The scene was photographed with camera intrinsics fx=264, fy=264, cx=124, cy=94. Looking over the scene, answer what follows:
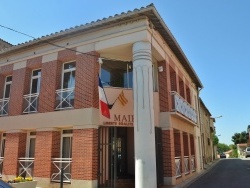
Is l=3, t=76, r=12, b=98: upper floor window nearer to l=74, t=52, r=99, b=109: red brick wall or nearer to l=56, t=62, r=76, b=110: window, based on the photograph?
l=56, t=62, r=76, b=110: window

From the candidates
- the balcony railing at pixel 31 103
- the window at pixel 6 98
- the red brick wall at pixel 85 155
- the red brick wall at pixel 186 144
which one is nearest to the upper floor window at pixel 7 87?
the window at pixel 6 98

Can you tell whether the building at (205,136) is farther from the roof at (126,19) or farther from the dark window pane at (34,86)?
the dark window pane at (34,86)

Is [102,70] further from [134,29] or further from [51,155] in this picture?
[51,155]

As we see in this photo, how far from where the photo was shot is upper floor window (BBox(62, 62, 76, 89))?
1208cm

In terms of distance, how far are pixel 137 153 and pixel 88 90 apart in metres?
3.34

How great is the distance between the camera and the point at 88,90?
36.1 ft

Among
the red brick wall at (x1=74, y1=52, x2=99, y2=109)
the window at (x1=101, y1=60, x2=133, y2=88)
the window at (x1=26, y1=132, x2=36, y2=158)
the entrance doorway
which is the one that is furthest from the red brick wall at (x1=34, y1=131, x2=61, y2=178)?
the window at (x1=101, y1=60, x2=133, y2=88)

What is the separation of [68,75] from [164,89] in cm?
460

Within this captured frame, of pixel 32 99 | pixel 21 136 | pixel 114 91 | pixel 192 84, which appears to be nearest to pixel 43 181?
pixel 21 136

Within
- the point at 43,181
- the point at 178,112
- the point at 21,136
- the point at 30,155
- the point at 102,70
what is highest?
the point at 102,70

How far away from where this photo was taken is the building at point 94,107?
10242 mm

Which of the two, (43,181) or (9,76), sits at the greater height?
(9,76)

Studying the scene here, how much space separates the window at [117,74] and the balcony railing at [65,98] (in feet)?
5.19

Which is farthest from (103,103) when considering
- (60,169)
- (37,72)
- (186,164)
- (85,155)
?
(186,164)
